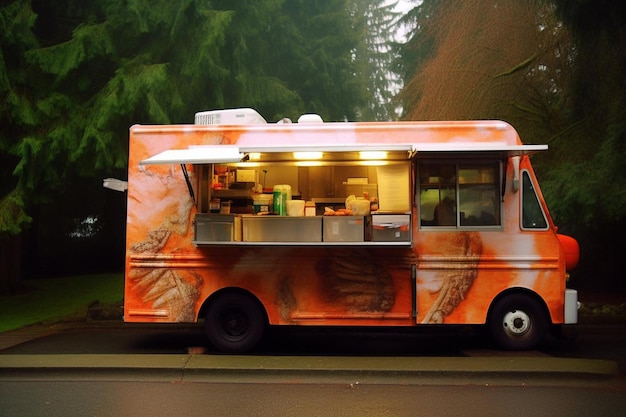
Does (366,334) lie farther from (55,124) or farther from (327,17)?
(327,17)

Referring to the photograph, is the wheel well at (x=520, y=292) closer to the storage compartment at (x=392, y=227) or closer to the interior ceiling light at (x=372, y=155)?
the storage compartment at (x=392, y=227)

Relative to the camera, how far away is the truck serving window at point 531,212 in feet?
30.0

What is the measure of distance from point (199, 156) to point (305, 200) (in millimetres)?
1823

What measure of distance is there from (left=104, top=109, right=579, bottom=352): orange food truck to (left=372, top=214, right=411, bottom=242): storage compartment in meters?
0.01

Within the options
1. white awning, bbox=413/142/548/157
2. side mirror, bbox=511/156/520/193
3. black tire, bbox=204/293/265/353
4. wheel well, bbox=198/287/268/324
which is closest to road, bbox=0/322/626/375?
black tire, bbox=204/293/265/353

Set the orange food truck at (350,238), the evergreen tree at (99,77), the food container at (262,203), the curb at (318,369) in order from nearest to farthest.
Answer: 1. the curb at (318,369)
2. the orange food truck at (350,238)
3. the food container at (262,203)
4. the evergreen tree at (99,77)

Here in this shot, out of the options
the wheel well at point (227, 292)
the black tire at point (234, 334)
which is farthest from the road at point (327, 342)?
the wheel well at point (227, 292)

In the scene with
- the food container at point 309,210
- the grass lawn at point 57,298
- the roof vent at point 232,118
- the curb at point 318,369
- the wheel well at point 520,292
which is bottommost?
the curb at point 318,369

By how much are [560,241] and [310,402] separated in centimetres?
437

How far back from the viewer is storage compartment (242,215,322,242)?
8.96 m

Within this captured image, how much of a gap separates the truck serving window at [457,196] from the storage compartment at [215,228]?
8.56 feet

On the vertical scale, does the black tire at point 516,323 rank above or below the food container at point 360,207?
below

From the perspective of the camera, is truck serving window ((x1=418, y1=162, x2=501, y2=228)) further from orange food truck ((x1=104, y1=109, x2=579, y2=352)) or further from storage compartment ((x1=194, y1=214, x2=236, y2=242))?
storage compartment ((x1=194, y1=214, x2=236, y2=242))

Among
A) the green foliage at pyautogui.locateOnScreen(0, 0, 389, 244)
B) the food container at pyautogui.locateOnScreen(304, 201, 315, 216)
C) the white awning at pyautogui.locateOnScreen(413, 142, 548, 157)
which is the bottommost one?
the food container at pyautogui.locateOnScreen(304, 201, 315, 216)
